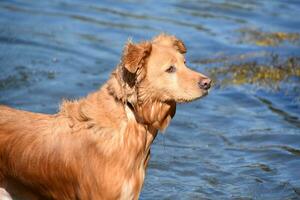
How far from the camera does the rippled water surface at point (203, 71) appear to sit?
442 inches

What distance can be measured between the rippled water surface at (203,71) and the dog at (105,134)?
8.61ft

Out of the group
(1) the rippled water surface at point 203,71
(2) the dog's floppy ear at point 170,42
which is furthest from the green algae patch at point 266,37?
(2) the dog's floppy ear at point 170,42

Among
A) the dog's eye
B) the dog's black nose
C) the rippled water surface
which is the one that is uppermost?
the dog's eye

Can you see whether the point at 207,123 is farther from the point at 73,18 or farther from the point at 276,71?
the point at 73,18

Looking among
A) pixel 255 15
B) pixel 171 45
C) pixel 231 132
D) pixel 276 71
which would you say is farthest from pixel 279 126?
pixel 255 15

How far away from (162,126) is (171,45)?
3.15 feet

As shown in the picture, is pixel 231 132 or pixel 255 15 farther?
pixel 255 15

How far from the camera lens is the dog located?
7.82 m

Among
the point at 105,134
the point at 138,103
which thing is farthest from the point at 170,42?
the point at 105,134

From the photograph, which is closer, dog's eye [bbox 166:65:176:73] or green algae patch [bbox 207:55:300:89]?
dog's eye [bbox 166:65:176:73]

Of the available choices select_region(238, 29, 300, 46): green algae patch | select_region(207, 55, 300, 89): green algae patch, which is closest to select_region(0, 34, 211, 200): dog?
select_region(207, 55, 300, 89): green algae patch

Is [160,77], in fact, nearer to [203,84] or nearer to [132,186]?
[203,84]

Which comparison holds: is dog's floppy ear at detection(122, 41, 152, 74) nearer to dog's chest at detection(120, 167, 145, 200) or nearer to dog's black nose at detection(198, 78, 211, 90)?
dog's black nose at detection(198, 78, 211, 90)

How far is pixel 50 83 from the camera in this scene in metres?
14.6
